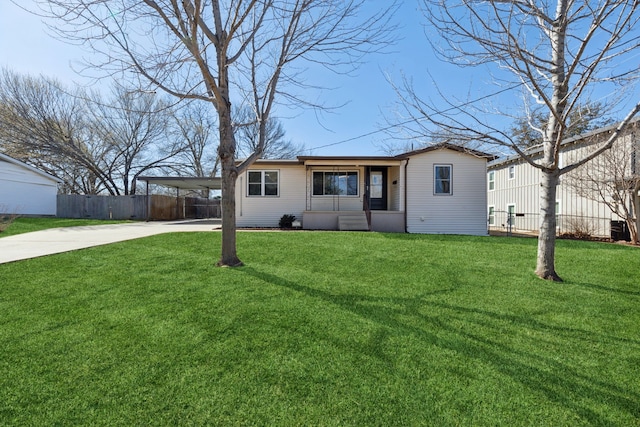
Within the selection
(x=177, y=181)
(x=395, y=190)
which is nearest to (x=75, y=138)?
(x=177, y=181)

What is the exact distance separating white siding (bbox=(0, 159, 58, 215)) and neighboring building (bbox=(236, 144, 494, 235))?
1421 centimetres

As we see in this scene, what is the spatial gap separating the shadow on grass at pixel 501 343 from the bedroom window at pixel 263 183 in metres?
9.53

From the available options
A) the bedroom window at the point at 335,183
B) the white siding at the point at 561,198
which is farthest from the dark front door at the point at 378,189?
the white siding at the point at 561,198

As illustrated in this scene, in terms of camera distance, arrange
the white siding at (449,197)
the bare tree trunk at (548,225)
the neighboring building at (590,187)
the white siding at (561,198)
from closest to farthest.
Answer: the bare tree trunk at (548,225) → the neighboring building at (590,187) → the white siding at (561,198) → the white siding at (449,197)

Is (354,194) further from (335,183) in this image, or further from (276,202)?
(276,202)

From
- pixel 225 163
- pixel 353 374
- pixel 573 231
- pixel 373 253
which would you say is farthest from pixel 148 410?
pixel 573 231

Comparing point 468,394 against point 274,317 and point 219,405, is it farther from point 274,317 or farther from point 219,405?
point 274,317

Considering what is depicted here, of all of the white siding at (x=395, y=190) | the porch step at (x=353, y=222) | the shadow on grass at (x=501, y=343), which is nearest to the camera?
the shadow on grass at (x=501, y=343)

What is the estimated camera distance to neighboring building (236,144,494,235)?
1263 cm

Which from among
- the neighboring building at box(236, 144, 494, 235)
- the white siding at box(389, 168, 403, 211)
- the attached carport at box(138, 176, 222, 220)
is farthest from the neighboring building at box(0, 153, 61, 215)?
the white siding at box(389, 168, 403, 211)

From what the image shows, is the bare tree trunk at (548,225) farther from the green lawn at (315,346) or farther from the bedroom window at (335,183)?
the bedroom window at (335,183)

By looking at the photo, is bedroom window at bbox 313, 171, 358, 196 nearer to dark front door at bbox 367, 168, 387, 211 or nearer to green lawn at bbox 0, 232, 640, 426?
dark front door at bbox 367, 168, 387, 211

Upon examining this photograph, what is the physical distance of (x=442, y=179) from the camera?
1277 centimetres

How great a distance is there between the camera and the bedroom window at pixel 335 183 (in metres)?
13.8
